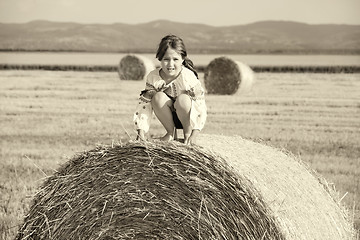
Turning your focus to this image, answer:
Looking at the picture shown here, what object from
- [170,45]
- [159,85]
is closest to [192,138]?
[159,85]

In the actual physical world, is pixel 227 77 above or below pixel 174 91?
below

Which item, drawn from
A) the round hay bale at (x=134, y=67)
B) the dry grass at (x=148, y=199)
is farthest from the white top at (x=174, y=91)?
the round hay bale at (x=134, y=67)

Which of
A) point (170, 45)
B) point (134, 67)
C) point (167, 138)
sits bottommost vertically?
point (134, 67)

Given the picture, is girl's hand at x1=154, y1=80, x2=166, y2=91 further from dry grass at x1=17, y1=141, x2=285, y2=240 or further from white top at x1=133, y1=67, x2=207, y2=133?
dry grass at x1=17, y1=141, x2=285, y2=240

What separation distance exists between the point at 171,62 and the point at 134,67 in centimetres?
2125

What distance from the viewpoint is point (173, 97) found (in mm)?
5316

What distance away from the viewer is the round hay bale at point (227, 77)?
67.8 ft

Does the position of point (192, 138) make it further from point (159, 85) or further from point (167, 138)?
point (159, 85)

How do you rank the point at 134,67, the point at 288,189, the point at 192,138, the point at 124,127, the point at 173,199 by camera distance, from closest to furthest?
the point at 173,199, the point at 288,189, the point at 192,138, the point at 124,127, the point at 134,67

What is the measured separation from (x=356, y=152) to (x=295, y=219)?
240 inches

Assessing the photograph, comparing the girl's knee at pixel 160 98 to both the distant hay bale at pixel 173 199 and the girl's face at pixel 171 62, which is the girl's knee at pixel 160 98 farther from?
the distant hay bale at pixel 173 199

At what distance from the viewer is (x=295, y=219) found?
182 inches

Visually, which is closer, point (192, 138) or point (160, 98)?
point (192, 138)

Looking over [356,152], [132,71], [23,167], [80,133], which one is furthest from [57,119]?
[132,71]
